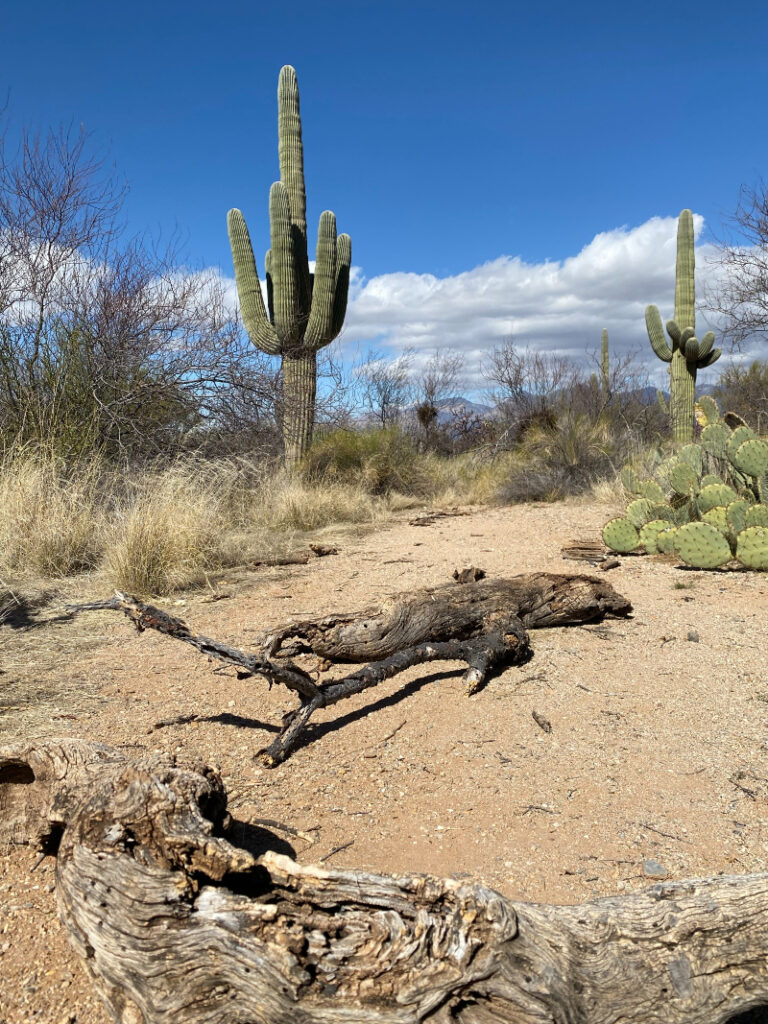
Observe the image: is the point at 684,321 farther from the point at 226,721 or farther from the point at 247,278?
the point at 226,721

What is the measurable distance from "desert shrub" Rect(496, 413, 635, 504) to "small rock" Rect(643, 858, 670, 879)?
971 centimetres

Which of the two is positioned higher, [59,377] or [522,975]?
[59,377]

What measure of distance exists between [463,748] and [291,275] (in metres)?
10.5

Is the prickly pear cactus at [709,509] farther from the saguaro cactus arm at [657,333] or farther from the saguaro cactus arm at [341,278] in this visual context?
the saguaro cactus arm at [657,333]

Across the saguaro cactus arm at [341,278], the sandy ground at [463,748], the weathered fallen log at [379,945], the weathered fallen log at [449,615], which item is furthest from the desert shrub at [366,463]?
the weathered fallen log at [379,945]

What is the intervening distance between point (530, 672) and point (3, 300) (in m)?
7.13

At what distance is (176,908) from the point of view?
1.72 meters

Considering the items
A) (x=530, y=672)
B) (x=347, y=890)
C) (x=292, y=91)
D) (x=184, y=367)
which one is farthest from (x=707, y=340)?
(x=347, y=890)

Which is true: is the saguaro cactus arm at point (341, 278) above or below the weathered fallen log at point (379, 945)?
above

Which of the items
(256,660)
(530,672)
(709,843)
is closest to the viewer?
(709,843)

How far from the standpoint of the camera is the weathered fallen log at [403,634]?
319 cm

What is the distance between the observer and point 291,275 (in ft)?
41.1

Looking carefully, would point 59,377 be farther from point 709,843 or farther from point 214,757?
point 709,843

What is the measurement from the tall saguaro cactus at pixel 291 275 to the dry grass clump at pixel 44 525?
5610mm
